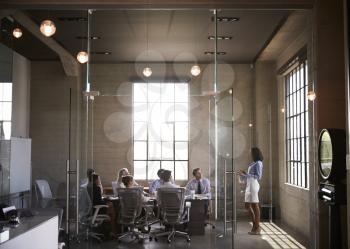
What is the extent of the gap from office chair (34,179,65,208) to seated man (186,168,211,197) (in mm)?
1972

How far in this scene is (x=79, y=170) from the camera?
654cm

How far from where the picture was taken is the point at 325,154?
5207 mm

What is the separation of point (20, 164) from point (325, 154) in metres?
4.27

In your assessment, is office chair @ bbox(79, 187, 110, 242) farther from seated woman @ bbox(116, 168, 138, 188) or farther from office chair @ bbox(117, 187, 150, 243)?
seated woman @ bbox(116, 168, 138, 188)

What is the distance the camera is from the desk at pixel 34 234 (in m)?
3.53

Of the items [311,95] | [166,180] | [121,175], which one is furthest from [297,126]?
[121,175]

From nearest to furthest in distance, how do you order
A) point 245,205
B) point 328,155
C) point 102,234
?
point 328,155, point 245,205, point 102,234

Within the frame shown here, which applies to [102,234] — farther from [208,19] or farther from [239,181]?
[208,19]

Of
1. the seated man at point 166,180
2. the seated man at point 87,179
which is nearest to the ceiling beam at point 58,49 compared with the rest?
the seated man at point 87,179

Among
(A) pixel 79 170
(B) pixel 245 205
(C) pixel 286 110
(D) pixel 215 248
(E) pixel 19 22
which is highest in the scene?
(E) pixel 19 22

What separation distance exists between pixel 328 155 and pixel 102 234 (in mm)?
3267

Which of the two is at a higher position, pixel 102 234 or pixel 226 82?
pixel 226 82

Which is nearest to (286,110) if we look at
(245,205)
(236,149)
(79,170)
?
(236,149)

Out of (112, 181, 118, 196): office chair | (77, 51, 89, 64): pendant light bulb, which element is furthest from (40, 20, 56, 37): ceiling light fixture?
(112, 181, 118, 196): office chair
